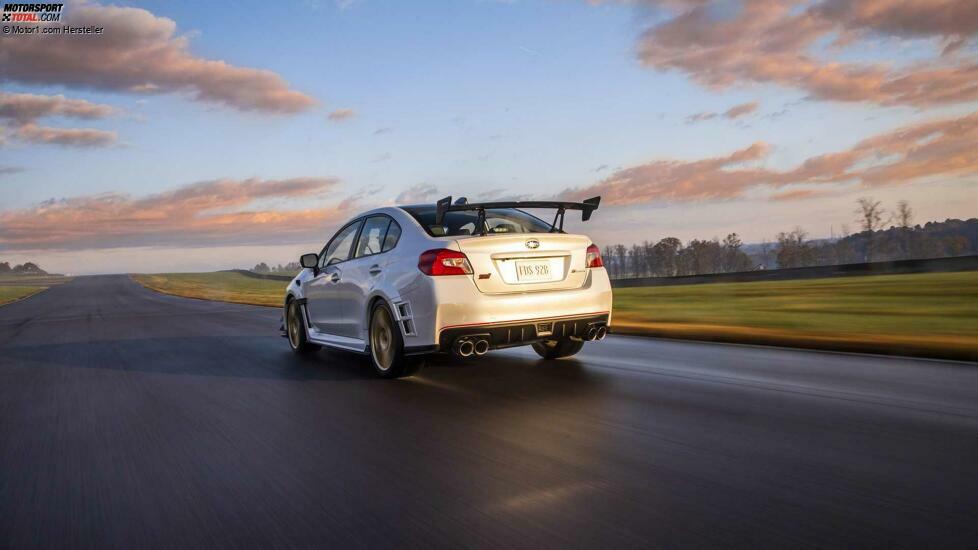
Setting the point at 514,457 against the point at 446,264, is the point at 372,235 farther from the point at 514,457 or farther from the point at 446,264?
the point at 514,457

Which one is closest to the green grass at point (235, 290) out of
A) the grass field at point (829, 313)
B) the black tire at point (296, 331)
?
the grass field at point (829, 313)

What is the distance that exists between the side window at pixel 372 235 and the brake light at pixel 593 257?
205cm

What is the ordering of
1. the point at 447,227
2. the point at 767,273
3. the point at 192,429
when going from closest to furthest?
the point at 192,429 → the point at 447,227 → the point at 767,273

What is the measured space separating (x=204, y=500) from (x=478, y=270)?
349 cm

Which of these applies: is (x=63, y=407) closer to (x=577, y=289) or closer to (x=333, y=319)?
(x=333, y=319)

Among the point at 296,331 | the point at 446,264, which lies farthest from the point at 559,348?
the point at 296,331

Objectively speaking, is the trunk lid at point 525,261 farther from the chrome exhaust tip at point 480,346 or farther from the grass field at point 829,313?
the grass field at point 829,313

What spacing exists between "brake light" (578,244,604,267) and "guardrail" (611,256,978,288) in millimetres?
11995

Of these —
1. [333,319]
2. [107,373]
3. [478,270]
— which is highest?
[478,270]

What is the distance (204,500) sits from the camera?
3.72 m

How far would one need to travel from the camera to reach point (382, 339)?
7562 millimetres

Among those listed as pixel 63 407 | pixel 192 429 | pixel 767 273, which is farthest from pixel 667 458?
pixel 767 273

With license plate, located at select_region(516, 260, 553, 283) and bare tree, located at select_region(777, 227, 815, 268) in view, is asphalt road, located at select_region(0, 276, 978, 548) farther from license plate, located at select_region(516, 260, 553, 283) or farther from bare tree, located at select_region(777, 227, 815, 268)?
bare tree, located at select_region(777, 227, 815, 268)

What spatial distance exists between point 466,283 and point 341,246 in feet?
8.80
